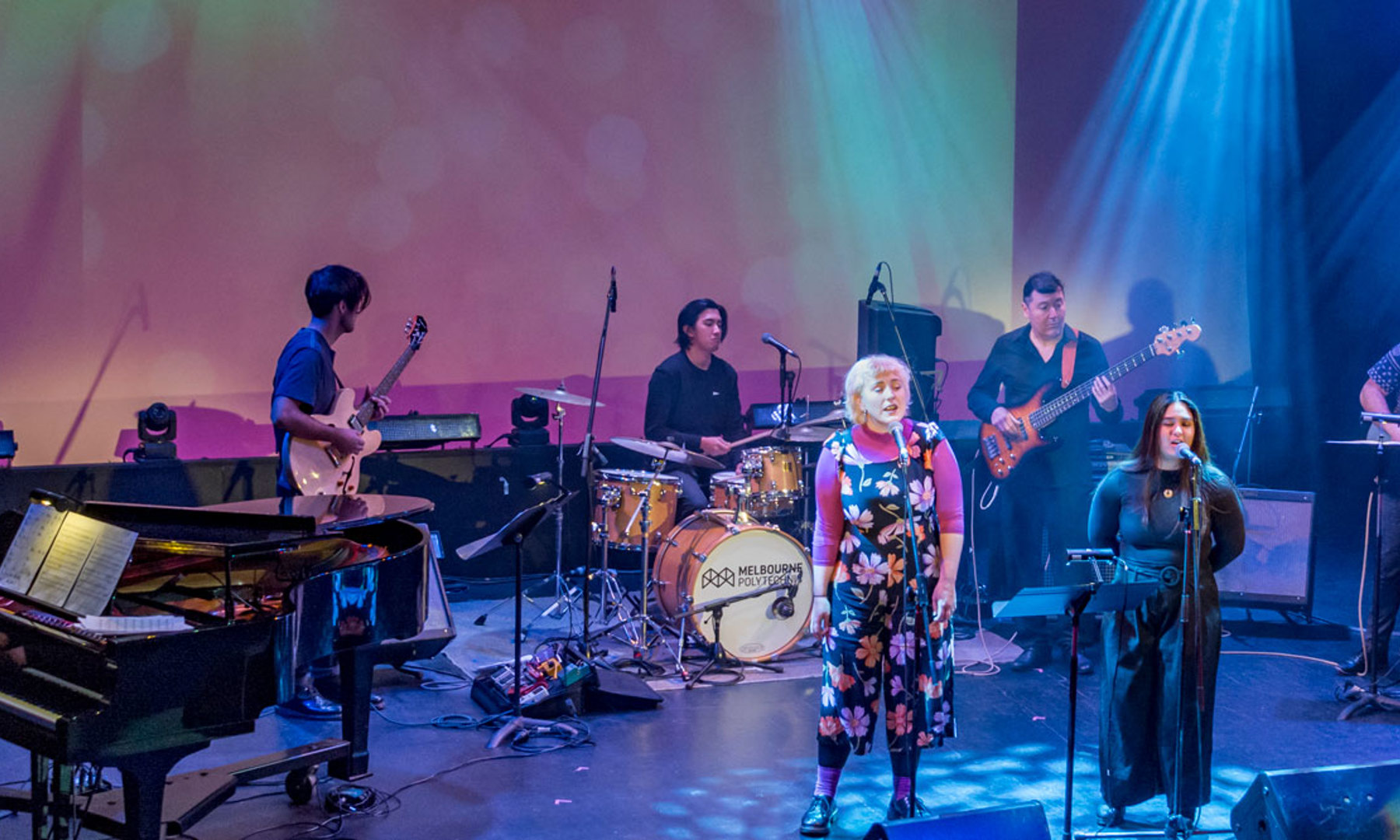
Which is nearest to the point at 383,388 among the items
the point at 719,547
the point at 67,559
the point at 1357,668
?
the point at 719,547

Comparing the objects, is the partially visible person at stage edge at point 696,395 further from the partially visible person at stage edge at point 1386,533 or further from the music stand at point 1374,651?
the partially visible person at stage edge at point 1386,533

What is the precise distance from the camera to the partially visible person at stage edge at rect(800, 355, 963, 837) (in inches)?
171

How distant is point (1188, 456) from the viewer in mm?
4137

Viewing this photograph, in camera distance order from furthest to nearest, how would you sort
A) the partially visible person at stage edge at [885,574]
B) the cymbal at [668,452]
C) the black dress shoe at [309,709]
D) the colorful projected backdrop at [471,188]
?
the colorful projected backdrop at [471,188] → the cymbal at [668,452] → the black dress shoe at [309,709] → the partially visible person at stage edge at [885,574]

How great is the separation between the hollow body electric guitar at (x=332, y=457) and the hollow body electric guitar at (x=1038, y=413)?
3.50 metres

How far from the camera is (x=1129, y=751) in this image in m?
4.53

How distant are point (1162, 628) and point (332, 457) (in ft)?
11.9

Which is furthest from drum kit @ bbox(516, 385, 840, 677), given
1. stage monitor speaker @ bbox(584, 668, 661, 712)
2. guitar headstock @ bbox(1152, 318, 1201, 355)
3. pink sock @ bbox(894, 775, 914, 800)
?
pink sock @ bbox(894, 775, 914, 800)

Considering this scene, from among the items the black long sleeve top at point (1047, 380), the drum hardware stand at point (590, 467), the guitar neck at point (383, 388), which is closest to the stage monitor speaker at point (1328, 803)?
the drum hardware stand at point (590, 467)

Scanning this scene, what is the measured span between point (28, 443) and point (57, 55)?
233cm

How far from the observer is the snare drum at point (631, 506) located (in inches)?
271

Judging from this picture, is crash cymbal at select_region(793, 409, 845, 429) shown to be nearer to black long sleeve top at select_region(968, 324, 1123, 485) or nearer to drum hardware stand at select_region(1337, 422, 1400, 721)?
black long sleeve top at select_region(968, 324, 1123, 485)

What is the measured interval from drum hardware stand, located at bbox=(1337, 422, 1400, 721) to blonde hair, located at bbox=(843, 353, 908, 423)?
2676mm

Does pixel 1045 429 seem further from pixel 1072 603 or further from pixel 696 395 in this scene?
pixel 1072 603
